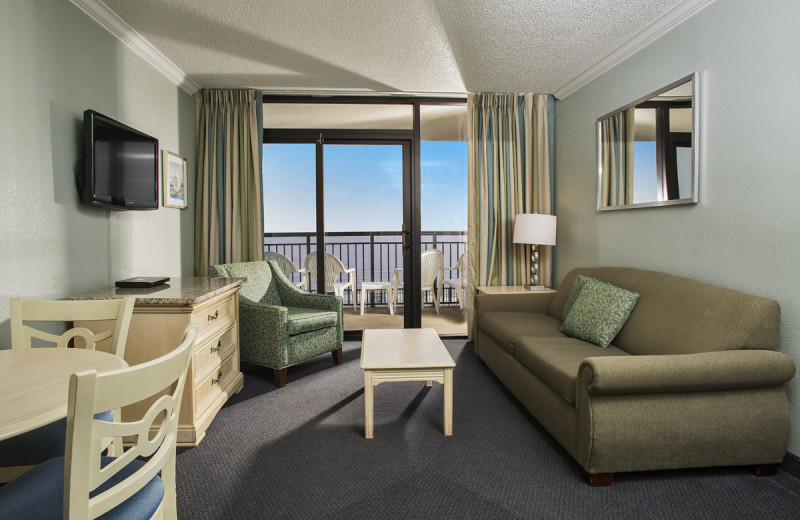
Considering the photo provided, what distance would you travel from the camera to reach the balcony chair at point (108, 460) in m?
0.72

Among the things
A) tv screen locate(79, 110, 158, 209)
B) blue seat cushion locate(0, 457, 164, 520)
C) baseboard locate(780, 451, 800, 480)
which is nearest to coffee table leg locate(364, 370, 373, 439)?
blue seat cushion locate(0, 457, 164, 520)

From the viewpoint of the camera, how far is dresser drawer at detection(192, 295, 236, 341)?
2.21 metres

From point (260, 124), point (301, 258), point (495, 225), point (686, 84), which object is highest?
point (260, 124)

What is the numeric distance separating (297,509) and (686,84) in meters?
3.01

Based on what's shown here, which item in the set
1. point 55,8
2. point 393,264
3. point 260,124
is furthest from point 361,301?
point 55,8

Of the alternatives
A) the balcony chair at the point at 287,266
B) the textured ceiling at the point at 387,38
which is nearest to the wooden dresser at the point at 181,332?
the balcony chair at the point at 287,266

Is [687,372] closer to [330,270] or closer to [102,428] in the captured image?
[102,428]

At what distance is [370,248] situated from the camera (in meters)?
4.31

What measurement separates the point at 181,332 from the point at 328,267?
2119mm

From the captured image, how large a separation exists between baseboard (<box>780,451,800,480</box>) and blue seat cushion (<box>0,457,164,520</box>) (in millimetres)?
2544

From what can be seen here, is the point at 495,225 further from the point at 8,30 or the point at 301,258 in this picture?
the point at 8,30

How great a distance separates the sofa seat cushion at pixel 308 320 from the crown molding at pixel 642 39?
114 inches

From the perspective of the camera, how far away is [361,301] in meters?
4.44

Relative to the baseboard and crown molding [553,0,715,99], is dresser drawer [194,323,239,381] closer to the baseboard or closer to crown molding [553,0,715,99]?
the baseboard
